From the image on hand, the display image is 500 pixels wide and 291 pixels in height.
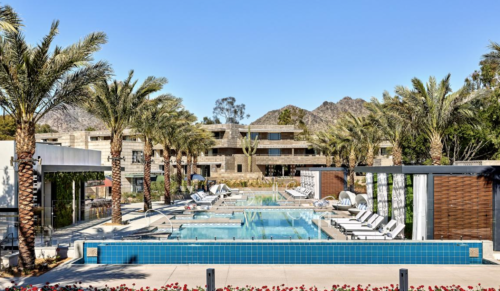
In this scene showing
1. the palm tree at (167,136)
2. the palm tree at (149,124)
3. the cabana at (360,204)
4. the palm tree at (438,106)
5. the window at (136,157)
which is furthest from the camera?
the window at (136,157)

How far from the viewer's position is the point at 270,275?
1122 centimetres

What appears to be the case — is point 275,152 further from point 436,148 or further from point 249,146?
point 436,148

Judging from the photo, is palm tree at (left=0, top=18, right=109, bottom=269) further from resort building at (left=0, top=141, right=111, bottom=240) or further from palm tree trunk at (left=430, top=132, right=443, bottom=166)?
palm tree trunk at (left=430, top=132, right=443, bottom=166)

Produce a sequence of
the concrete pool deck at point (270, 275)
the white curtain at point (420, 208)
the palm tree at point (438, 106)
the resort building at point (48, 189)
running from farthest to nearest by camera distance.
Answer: the palm tree at point (438, 106) → the resort building at point (48, 189) → the white curtain at point (420, 208) → the concrete pool deck at point (270, 275)

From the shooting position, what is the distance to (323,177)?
33156 millimetres

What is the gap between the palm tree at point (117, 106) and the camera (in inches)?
742

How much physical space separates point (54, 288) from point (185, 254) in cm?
435

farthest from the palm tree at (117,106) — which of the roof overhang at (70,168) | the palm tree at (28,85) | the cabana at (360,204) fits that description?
the cabana at (360,204)

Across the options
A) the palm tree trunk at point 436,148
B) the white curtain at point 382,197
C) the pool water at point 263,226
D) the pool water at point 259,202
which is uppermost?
the palm tree trunk at point 436,148

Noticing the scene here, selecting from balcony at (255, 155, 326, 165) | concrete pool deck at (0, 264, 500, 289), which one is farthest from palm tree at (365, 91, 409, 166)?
balcony at (255, 155, 326, 165)

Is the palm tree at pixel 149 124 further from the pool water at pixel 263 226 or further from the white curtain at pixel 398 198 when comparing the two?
the white curtain at pixel 398 198

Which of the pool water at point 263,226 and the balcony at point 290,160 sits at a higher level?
the balcony at point 290,160

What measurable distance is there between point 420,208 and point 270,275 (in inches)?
236

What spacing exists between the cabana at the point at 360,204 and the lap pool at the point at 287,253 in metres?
8.99
